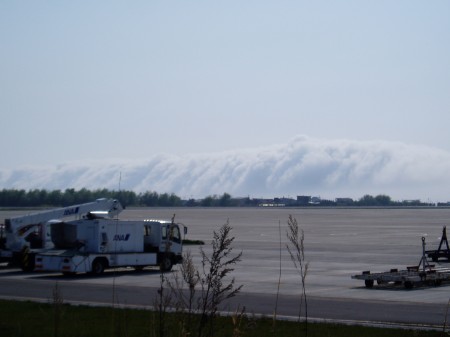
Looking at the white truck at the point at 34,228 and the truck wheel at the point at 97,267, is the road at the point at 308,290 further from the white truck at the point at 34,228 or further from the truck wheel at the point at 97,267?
the white truck at the point at 34,228

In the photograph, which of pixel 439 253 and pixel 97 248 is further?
pixel 439 253

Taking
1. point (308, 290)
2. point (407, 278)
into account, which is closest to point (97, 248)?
point (308, 290)

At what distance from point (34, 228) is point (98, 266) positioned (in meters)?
7.28

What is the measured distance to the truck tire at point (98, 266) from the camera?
3388 centimetres

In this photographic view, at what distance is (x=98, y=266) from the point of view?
1344 inches

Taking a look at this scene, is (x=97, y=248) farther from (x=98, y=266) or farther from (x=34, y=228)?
(x=34, y=228)

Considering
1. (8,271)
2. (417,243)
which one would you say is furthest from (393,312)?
(417,243)

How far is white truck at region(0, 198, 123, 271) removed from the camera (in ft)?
128

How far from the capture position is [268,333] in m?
14.9

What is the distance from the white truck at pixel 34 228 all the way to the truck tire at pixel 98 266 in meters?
4.32

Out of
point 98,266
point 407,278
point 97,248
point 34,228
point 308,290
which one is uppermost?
point 34,228

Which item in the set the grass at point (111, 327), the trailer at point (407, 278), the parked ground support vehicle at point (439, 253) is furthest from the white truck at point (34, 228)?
the grass at point (111, 327)

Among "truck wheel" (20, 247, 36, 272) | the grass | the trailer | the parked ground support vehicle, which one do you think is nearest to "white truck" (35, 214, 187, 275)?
"truck wheel" (20, 247, 36, 272)

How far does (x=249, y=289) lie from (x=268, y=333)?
12.4m
